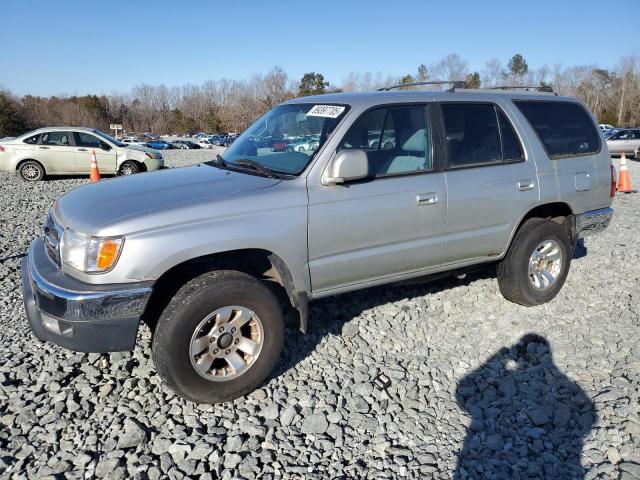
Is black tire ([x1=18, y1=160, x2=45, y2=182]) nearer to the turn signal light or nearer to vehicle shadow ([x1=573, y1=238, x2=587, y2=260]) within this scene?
the turn signal light

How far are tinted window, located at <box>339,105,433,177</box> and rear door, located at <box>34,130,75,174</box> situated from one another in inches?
477

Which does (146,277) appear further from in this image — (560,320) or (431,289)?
(560,320)

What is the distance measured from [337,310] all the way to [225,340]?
164cm

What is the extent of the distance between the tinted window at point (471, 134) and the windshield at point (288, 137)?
944 mm

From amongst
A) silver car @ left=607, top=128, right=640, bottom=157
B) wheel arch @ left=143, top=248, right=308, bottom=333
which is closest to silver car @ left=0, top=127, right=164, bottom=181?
wheel arch @ left=143, top=248, right=308, bottom=333

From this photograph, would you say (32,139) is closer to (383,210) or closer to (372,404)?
(383,210)

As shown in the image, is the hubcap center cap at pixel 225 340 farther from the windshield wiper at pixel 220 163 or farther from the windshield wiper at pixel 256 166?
the windshield wiper at pixel 220 163

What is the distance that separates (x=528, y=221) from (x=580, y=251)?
2538 millimetres

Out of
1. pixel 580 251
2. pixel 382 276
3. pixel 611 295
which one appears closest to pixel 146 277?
pixel 382 276

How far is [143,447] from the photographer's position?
2.94 meters

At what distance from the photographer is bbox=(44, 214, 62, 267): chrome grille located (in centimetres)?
331

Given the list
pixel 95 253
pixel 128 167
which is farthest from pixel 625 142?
pixel 95 253

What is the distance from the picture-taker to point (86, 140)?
1395 cm

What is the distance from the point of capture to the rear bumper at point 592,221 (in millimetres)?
5008
